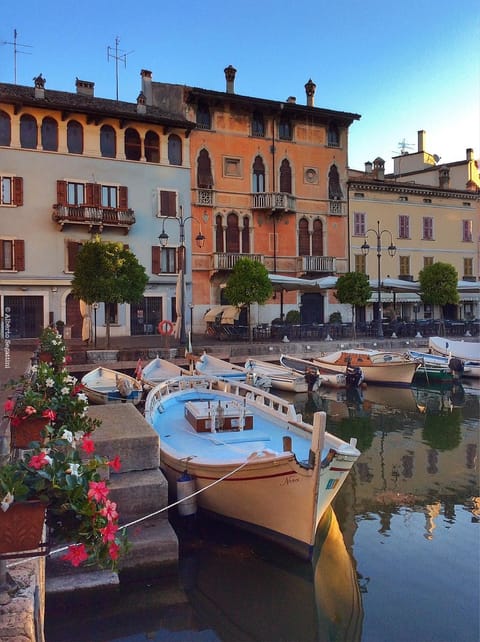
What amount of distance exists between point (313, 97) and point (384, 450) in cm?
3048

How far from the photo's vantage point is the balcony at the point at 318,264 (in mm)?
34906

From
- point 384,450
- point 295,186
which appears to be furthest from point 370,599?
point 295,186

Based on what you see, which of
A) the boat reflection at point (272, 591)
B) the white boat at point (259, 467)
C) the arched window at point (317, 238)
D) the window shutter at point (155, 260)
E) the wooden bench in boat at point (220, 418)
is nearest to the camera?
the boat reflection at point (272, 591)

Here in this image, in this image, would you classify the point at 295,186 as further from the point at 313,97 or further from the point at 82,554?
the point at 82,554

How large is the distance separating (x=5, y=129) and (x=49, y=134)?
2.16 m

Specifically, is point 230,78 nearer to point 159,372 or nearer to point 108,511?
point 159,372

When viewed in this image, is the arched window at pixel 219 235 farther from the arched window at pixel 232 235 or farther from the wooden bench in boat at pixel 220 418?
the wooden bench in boat at pixel 220 418

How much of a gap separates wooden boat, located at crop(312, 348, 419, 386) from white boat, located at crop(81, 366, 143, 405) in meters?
9.54

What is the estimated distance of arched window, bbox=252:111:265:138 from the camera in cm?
3484

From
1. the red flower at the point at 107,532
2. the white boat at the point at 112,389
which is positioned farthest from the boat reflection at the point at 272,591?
the white boat at the point at 112,389

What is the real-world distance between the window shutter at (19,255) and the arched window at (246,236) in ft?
41.6

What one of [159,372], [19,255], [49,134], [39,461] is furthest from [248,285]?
[39,461]

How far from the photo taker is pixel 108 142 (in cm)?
3089

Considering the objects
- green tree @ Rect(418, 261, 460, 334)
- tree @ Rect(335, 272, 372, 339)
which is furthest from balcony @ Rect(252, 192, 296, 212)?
green tree @ Rect(418, 261, 460, 334)
